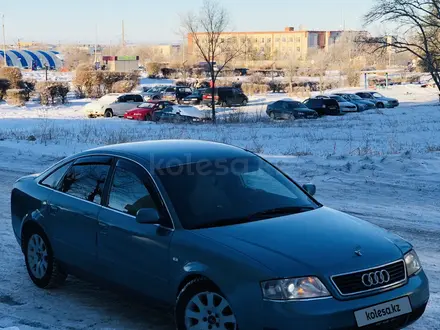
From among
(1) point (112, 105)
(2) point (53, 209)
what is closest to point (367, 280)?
(2) point (53, 209)

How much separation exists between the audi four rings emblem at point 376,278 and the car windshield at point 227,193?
1018mm

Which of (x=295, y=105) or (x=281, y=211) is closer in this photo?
(x=281, y=211)

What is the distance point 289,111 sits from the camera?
37.9 meters

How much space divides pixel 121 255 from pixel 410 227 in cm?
479

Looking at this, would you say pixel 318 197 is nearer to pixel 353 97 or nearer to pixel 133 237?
pixel 133 237

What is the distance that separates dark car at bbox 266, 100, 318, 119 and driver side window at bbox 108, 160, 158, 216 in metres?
32.7

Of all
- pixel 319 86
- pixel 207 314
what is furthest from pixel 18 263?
pixel 319 86

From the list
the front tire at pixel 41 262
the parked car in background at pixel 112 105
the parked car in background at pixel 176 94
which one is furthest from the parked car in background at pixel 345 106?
the front tire at pixel 41 262

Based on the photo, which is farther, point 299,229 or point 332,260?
point 299,229

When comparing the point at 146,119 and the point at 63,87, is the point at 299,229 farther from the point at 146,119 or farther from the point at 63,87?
the point at 63,87

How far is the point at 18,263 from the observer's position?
6848 millimetres

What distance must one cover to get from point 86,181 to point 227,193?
143cm

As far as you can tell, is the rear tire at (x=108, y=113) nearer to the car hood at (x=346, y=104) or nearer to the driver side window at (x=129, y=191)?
the car hood at (x=346, y=104)

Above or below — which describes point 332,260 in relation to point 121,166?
below
